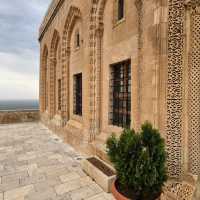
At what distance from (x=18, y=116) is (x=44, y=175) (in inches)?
490

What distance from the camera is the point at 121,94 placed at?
5801 mm

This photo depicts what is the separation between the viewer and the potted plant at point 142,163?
3377mm

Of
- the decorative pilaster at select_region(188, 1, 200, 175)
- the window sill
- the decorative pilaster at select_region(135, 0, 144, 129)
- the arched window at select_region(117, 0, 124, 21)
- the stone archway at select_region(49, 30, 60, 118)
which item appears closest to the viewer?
the decorative pilaster at select_region(188, 1, 200, 175)

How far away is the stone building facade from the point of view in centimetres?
384

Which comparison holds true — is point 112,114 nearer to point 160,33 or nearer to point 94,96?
point 94,96

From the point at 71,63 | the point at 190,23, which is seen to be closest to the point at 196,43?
the point at 190,23

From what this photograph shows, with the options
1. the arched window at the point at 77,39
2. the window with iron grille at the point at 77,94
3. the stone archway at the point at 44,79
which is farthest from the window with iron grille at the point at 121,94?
the stone archway at the point at 44,79

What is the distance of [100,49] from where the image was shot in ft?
22.0

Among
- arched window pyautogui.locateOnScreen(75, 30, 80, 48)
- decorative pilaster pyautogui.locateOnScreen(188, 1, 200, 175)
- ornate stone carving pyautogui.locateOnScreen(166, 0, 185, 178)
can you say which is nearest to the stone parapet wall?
arched window pyautogui.locateOnScreen(75, 30, 80, 48)

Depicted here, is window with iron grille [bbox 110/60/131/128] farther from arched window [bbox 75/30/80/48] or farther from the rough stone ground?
arched window [bbox 75/30/80/48]

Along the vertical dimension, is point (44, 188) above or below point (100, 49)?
below

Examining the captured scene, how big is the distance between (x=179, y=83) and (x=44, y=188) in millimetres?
3913

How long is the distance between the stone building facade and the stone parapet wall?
31.7ft

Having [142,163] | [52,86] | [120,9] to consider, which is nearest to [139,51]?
[120,9]
